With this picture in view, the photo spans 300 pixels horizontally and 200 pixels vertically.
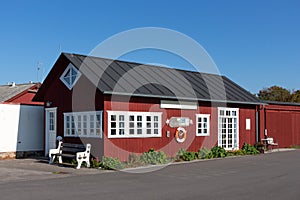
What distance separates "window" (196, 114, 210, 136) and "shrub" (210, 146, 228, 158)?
945mm

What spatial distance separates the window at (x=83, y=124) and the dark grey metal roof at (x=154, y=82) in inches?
62.5

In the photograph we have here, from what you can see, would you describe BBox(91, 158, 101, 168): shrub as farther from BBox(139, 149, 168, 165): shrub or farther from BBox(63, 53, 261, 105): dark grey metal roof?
BBox(63, 53, 261, 105): dark grey metal roof

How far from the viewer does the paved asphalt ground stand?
10289 mm

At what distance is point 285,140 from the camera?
90.9ft

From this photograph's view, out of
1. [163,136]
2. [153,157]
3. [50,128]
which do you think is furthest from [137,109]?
[50,128]

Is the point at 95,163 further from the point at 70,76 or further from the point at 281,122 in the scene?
the point at 281,122

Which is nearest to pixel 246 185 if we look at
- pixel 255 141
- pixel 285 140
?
pixel 255 141

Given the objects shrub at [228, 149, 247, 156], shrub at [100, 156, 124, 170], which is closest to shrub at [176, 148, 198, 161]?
shrub at [228, 149, 247, 156]

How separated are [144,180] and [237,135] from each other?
11.8 meters

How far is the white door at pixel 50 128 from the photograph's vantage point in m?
21.5

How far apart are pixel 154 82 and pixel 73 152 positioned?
5.45m

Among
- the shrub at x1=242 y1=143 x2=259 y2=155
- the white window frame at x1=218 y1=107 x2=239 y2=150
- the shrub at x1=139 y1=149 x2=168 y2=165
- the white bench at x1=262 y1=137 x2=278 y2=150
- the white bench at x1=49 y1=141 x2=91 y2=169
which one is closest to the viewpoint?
the white bench at x1=49 y1=141 x2=91 y2=169

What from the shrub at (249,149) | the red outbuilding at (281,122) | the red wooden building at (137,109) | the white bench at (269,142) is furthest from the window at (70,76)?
the white bench at (269,142)

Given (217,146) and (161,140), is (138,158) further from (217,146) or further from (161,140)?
(217,146)
